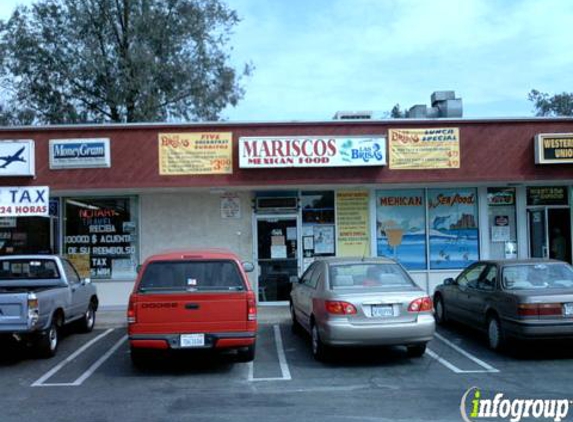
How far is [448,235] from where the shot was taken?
16812mm

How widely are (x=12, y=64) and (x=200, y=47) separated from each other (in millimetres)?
9329

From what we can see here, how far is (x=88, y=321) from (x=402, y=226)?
26.2 ft

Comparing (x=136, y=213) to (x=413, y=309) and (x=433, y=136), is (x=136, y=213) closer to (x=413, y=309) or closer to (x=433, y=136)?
(x=433, y=136)

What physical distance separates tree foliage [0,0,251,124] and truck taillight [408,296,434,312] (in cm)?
2448

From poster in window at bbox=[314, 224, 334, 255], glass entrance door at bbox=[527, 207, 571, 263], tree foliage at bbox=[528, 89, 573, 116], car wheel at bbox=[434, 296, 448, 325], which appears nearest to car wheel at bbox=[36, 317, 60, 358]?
poster in window at bbox=[314, 224, 334, 255]

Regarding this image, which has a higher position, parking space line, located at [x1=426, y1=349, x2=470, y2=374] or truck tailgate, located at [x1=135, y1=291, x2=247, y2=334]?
truck tailgate, located at [x1=135, y1=291, x2=247, y2=334]

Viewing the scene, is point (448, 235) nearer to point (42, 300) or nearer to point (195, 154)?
point (195, 154)

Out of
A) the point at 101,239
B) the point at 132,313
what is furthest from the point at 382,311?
the point at 101,239

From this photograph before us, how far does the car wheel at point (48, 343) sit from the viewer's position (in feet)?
34.3

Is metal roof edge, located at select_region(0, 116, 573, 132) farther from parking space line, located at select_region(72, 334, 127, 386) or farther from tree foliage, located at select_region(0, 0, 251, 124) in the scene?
tree foliage, located at select_region(0, 0, 251, 124)

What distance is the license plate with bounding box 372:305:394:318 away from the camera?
9.39 metres

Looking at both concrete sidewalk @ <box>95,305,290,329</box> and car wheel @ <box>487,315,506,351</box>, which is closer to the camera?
car wheel @ <box>487,315,506,351</box>

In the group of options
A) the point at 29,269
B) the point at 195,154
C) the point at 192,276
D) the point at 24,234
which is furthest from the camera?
the point at 24,234

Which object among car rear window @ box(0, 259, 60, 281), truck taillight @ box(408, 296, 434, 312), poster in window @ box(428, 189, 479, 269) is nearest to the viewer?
truck taillight @ box(408, 296, 434, 312)
